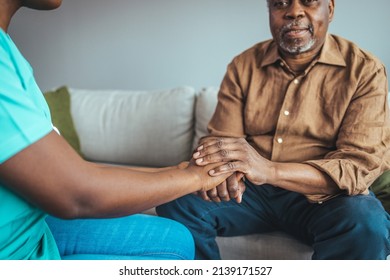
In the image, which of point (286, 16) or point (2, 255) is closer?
point (2, 255)

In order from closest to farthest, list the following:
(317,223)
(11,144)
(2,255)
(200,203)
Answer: (11,144) → (2,255) → (317,223) → (200,203)

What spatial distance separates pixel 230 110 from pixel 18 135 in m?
0.82

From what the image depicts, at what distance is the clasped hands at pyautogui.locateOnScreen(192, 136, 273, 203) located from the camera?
3.17 ft

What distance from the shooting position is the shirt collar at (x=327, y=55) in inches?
46.7

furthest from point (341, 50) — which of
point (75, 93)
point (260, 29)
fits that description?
point (75, 93)

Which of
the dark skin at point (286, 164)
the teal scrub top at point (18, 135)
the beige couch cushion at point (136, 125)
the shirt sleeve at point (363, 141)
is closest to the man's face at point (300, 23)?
the dark skin at point (286, 164)

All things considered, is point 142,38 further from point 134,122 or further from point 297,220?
point 297,220

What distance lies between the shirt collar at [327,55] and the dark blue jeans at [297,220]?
38 cm

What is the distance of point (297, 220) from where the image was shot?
44.6 inches

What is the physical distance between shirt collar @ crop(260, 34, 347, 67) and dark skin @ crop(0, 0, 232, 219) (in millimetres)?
653

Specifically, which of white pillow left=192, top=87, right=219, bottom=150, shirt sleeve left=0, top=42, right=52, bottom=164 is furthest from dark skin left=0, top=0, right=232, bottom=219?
white pillow left=192, top=87, right=219, bottom=150

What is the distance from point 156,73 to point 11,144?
1.41 metres

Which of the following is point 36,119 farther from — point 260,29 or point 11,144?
point 260,29
